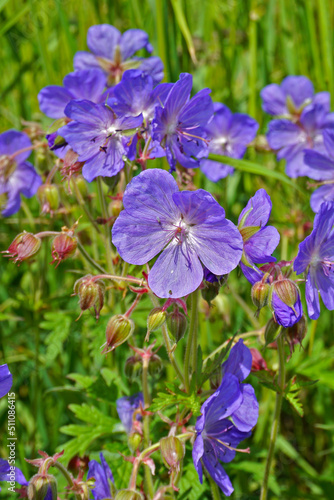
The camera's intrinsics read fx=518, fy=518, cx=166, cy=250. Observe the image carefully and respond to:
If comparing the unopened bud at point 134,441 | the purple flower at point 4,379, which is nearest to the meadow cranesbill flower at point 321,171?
the unopened bud at point 134,441

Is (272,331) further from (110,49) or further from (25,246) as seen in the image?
(110,49)

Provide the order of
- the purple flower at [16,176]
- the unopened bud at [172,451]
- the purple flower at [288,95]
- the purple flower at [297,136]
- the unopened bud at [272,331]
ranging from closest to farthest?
1. the unopened bud at [172,451]
2. the unopened bud at [272,331]
3. the purple flower at [16,176]
4. the purple flower at [297,136]
5. the purple flower at [288,95]

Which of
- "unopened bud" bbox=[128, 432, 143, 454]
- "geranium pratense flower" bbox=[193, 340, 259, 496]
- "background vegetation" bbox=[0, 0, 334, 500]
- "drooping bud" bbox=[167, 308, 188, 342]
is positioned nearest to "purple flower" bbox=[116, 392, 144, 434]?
"background vegetation" bbox=[0, 0, 334, 500]

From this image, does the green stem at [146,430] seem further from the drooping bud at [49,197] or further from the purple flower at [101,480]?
the drooping bud at [49,197]

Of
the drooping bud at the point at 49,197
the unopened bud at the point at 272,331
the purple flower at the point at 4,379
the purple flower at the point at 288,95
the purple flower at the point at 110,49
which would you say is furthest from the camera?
the purple flower at the point at 288,95

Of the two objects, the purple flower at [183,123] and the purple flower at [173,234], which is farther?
A: the purple flower at [183,123]

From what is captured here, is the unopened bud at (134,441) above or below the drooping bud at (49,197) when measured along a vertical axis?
below

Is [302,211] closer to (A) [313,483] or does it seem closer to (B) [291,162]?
(B) [291,162]
